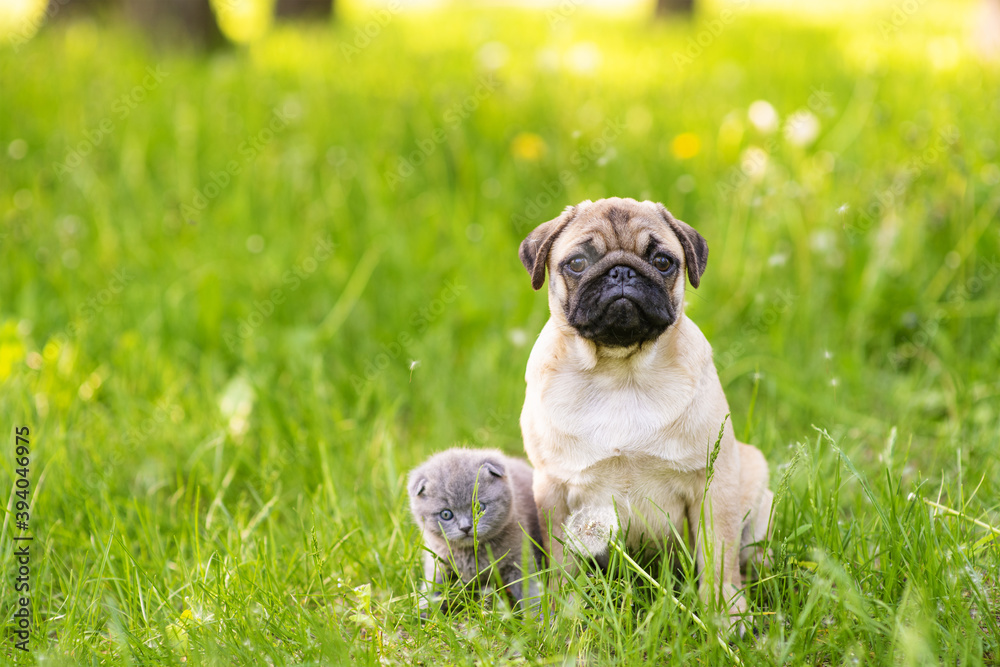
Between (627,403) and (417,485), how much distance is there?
3.02ft

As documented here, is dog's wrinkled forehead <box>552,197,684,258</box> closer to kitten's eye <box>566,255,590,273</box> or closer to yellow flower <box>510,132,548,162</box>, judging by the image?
kitten's eye <box>566,255,590,273</box>

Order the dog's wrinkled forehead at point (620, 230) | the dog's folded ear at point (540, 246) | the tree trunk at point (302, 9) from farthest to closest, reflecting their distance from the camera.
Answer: the tree trunk at point (302, 9) → the dog's folded ear at point (540, 246) → the dog's wrinkled forehead at point (620, 230)

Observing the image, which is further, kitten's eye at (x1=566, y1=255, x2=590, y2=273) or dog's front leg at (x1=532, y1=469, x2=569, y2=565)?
dog's front leg at (x1=532, y1=469, x2=569, y2=565)

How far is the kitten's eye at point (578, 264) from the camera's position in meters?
2.82

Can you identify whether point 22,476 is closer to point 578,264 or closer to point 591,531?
point 591,531

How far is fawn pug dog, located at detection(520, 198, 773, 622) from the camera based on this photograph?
109 inches

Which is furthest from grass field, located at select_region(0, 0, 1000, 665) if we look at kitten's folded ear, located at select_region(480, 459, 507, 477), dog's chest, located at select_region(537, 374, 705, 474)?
kitten's folded ear, located at select_region(480, 459, 507, 477)

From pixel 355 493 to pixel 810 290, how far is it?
3222 mm

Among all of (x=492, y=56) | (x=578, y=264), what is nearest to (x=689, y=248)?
(x=578, y=264)

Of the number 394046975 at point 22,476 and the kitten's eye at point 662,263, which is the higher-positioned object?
the kitten's eye at point 662,263

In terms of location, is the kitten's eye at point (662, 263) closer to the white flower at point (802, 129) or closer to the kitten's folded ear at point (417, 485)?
the kitten's folded ear at point (417, 485)

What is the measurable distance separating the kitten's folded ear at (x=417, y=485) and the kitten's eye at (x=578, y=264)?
1.03 metres

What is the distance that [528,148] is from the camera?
6203 millimetres

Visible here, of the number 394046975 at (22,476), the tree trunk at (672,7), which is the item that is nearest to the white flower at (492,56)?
the tree trunk at (672,7)
